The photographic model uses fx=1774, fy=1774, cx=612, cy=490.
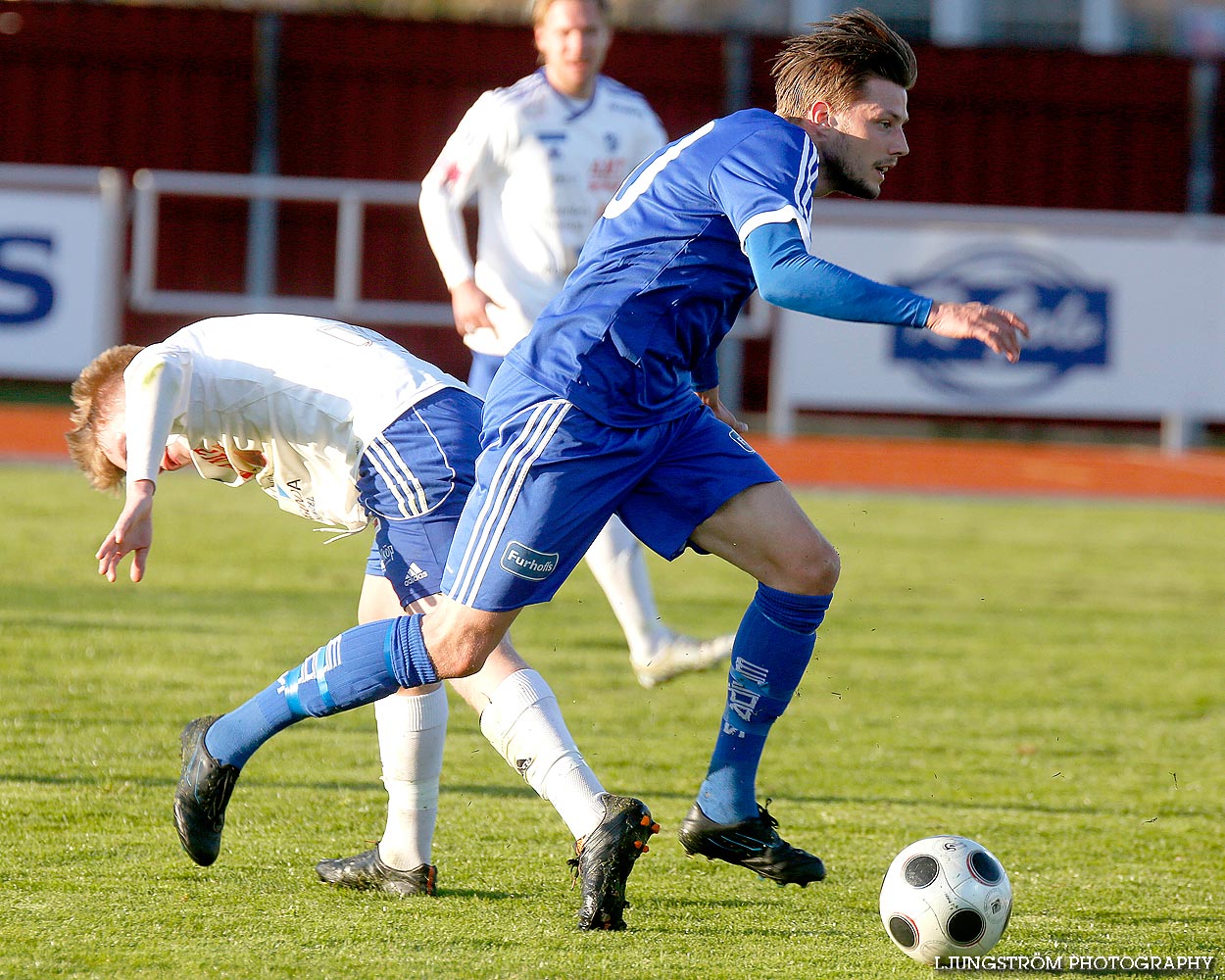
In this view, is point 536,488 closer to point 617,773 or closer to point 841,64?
point 841,64

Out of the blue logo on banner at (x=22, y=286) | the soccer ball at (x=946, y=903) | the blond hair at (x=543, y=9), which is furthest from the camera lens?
the blue logo on banner at (x=22, y=286)

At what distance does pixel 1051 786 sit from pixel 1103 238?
34.4 feet

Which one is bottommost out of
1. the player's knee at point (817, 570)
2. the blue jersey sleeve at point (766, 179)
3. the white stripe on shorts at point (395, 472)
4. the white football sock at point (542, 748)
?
the white football sock at point (542, 748)

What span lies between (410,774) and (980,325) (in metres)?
1.61

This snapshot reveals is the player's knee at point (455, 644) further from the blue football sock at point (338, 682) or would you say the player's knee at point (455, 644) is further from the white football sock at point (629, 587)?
the white football sock at point (629, 587)

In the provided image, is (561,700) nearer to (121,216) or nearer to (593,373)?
(593,373)

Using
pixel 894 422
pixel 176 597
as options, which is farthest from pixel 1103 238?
pixel 176 597

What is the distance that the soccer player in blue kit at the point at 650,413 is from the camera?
3518 mm

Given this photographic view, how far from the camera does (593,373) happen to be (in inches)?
141

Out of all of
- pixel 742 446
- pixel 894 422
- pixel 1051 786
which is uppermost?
pixel 742 446

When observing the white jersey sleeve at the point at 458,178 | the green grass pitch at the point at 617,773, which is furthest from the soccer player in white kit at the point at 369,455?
the white jersey sleeve at the point at 458,178

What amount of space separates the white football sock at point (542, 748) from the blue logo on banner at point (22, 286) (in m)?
11.1

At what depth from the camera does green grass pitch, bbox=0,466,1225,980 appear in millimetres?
3516

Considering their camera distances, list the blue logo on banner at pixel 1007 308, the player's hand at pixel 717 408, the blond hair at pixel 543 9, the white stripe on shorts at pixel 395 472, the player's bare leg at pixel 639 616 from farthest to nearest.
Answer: the blue logo on banner at pixel 1007 308 → the blond hair at pixel 543 9 → the player's bare leg at pixel 639 616 → the player's hand at pixel 717 408 → the white stripe on shorts at pixel 395 472
